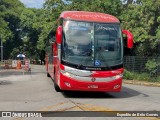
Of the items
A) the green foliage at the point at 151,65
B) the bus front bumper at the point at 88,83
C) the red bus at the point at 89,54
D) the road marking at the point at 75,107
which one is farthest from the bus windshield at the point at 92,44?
the green foliage at the point at 151,65

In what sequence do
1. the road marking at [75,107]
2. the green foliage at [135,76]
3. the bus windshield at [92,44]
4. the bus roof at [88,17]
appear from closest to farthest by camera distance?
1. the road marking at [75,107]
2. the bus windshield at [92,44]
3. the bus roof at [88,17]
4. the green foliage at [135,76]

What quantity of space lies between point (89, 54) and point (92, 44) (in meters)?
0.44

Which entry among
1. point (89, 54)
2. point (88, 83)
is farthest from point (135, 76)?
point (88, 83)

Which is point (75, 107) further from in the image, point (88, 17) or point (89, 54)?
point (88, 17)

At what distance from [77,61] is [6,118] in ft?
19.1

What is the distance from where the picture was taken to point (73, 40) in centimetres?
1616

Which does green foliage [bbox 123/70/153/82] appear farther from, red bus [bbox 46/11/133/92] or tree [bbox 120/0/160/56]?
red bus [bbox 46/11/133/92]

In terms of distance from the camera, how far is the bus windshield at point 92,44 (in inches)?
630

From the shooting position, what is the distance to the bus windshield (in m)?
16.0

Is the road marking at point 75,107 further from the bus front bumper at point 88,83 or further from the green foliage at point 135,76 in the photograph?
the green foliage at point 135,76

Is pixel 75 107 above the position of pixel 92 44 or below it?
below

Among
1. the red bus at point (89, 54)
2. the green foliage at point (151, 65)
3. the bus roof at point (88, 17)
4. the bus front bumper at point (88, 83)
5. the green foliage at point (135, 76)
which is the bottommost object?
the green foliage at point (135, 76)

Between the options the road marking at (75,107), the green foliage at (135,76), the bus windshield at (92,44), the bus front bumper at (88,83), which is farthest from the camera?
the green foliage at (135,76)

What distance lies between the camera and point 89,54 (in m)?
16.0
